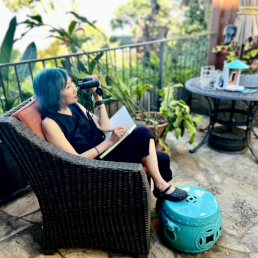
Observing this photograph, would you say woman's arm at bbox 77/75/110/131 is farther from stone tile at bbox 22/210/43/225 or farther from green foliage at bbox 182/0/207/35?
green foliage at bbox 182/0/207/35

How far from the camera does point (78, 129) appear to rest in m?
1.47

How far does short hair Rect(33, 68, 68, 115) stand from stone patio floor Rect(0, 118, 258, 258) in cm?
89

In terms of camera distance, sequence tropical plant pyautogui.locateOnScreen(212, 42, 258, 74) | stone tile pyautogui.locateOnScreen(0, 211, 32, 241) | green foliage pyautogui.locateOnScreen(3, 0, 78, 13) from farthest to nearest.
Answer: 1. green foliage pyautogui.locateOnScreen(3, 0, 78, 13)
2. tropical plant pyautogui.locateOnScreen(212, 42, 258, 74)
3. stone tile pyautogui.locateOnScreen(0, 211, 32, 241)

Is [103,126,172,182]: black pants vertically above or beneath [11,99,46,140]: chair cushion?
beneath

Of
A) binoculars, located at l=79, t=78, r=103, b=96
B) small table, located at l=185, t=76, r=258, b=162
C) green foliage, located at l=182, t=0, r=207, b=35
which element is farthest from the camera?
green foliage, located at l=182, t=0, r=207, b=35

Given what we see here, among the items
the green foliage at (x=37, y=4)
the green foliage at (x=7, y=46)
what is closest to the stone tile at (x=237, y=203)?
the green foliage at (x=7, y=46)

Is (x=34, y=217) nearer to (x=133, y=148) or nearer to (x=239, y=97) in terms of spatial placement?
(x=133, y=148)

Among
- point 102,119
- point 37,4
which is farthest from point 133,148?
point 37,4

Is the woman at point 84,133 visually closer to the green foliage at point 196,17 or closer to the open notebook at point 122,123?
the open notebook at point 122,123

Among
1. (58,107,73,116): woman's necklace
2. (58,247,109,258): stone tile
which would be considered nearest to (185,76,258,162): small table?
(58,107,73,116): woman's necklace

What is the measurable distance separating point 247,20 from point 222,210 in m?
2.02

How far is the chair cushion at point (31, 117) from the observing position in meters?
1.21

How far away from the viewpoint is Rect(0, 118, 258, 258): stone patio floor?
4.73ft

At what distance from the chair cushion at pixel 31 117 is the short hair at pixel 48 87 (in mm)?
40
